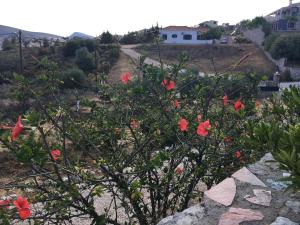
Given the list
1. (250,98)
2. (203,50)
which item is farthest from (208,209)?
(203,50)

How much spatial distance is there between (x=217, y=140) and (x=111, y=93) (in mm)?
1409

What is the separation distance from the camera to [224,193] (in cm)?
321

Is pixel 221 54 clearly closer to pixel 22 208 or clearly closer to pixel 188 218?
pixel 188 218

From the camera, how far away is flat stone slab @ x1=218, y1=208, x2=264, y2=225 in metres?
2.80

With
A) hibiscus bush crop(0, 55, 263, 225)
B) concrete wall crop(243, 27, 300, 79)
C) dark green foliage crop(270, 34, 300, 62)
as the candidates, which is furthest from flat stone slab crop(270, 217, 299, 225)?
dark green foliage crop(270, 34, 300, 62)

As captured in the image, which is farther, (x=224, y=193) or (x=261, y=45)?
(x=261, y=45)

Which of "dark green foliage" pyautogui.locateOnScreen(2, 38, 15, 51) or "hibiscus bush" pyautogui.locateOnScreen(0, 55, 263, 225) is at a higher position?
"dark green foliage" pyautogui.locateOnScreen(2, 38, 15, 51)

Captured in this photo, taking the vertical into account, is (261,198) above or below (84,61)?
below

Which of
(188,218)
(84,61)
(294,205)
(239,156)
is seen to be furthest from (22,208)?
(84,61)

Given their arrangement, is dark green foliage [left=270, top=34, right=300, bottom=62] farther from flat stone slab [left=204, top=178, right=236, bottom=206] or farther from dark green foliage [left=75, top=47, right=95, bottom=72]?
flat stone slab [left=204, top=178, right=236, bottom=206]

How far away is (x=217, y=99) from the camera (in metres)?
5.24

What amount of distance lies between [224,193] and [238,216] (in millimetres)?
365

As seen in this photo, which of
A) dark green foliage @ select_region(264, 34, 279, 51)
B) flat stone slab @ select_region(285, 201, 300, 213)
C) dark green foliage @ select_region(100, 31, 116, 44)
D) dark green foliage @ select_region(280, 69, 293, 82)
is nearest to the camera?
flat stone slab @ select_region(285, 201, 300, 213)

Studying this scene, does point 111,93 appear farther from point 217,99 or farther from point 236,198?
point 236,198
